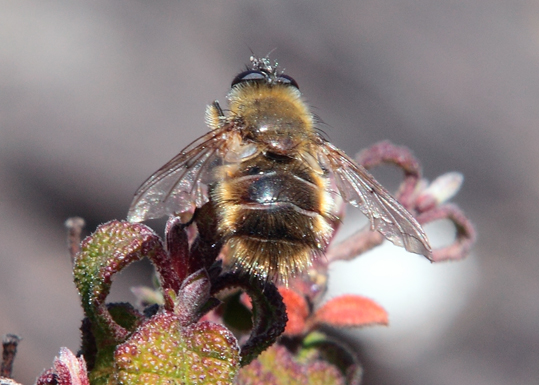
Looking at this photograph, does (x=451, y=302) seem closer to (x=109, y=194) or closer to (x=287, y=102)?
(x=109, y=194)

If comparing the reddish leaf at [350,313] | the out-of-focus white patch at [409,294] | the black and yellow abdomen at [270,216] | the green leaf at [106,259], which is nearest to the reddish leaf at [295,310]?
the reddish leaf at [350,313]

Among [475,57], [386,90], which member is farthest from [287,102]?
[475,57]

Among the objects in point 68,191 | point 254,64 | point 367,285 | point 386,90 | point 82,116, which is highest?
point 386,90

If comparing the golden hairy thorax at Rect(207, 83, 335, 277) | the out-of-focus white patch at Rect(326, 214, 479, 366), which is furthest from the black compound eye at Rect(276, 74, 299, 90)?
the out-of-focus white patch at Rect(326, 214, 479, 366)

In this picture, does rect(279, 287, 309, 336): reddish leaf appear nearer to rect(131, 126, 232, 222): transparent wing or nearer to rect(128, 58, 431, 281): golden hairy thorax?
rect(128, 58, 431, 281): golden hairy thorax

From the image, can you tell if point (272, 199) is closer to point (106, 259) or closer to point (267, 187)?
point (267, 187)

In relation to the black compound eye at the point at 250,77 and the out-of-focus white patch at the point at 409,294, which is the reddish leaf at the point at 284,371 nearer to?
the black compound eye at the point at 250,77
